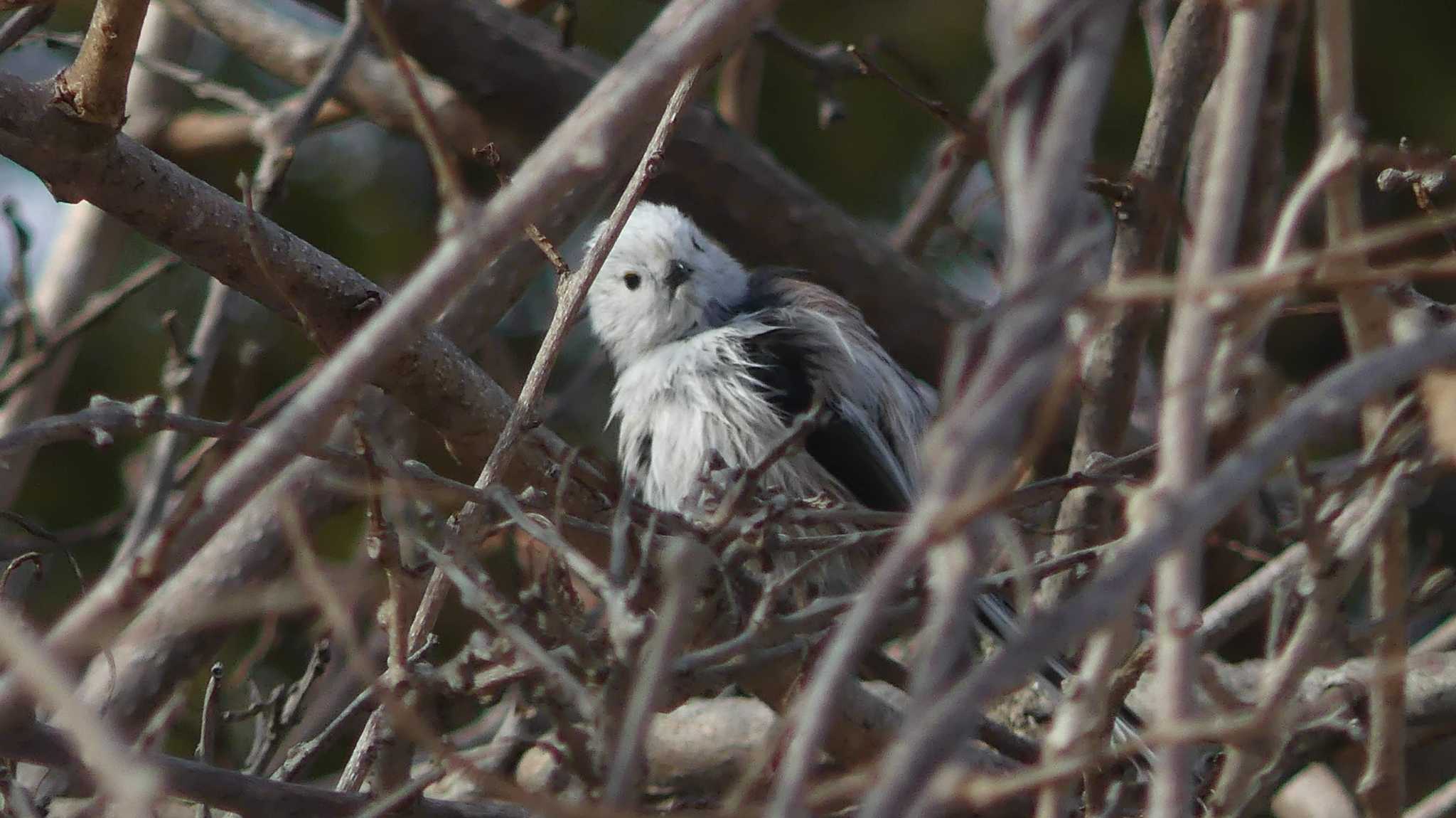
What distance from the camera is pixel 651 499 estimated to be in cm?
362

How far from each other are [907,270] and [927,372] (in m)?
0.37

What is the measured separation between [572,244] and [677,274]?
123 centimetres

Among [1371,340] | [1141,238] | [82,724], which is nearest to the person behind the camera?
[82,724]

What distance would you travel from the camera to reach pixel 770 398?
11.8 feet

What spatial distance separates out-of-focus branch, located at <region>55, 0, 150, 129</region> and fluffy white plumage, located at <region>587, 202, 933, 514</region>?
4.75 ft

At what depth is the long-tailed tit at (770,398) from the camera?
11.6 feet

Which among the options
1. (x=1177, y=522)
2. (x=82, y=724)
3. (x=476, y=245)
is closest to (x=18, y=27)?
(x=476, y=245)

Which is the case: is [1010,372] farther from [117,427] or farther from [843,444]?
[843,444]

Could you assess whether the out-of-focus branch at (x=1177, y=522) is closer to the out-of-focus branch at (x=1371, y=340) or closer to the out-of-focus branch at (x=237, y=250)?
the out-of-focus branch at (x=1371, y=340)

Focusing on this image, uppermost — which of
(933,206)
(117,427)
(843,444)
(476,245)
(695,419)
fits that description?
(933,206)

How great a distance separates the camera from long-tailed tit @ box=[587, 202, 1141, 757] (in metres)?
3.54


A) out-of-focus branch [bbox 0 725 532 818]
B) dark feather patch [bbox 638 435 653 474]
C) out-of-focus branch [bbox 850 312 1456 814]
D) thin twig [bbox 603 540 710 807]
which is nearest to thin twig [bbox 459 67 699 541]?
out-of-focus branch [bbox 0 725 532 818]

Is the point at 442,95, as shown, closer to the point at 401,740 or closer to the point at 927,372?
the point at 927,372

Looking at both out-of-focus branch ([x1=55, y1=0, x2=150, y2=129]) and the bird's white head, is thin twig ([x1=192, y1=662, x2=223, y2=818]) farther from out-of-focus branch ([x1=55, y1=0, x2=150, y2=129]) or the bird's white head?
the bird's white head
